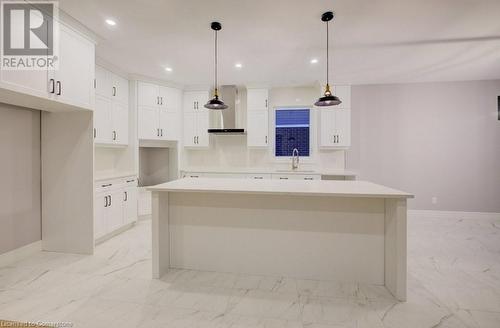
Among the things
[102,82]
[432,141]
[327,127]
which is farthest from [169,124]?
[432,141]

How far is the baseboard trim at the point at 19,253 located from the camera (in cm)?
260

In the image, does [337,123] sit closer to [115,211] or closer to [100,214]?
[115,211]

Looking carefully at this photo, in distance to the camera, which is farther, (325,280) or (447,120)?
(447,120)

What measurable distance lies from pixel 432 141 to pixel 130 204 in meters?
5.91

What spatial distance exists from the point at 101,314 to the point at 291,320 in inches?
57.5

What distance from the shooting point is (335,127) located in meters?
4.81

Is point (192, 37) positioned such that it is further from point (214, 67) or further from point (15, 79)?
point (15, 79)

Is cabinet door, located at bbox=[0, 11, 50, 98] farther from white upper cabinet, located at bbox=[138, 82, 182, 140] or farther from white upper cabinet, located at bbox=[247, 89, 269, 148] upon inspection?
white upper cabinet, located at bbox=[247, 89, 269, 148]

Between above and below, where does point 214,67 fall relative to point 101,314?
above

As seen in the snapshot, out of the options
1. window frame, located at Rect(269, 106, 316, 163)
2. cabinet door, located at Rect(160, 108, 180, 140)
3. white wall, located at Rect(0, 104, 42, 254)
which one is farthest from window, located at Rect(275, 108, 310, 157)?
white wall, located at Rect(0, 104, 42, 254)

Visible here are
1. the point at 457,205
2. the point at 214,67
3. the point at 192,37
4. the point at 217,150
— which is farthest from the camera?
the point at 217,150

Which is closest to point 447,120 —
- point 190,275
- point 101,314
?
point 190,275

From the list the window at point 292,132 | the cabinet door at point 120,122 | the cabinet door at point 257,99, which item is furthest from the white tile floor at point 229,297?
the cabinet door at point 257,99

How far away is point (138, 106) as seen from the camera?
440cm
